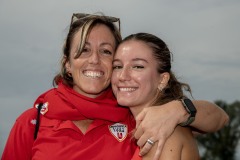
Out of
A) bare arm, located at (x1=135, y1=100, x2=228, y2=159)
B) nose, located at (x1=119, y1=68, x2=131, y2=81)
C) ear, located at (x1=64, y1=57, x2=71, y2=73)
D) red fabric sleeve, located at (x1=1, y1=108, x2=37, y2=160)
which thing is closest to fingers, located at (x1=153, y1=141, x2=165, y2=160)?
bare arm, located at (x1=135, y1=100, x2=228, y2=159)

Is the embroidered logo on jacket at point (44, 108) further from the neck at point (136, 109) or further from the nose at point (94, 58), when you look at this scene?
the neck at point (136, 109)

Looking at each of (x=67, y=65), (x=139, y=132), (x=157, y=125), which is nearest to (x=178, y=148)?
(x=157, y=125)

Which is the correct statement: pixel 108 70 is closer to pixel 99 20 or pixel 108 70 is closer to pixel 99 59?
pixel 99 59

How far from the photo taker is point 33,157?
15.0ft

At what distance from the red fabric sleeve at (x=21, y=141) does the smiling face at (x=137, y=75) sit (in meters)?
0.95

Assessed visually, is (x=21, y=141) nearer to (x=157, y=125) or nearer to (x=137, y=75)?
(x=137, y=75)

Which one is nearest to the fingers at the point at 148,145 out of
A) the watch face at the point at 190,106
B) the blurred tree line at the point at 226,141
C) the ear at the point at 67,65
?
the watch face at the point at 190,106

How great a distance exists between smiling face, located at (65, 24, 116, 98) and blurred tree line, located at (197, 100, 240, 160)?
38.5 meters

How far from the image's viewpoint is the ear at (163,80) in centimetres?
456

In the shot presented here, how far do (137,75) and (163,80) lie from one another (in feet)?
1.01

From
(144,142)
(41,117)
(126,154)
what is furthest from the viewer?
(41,117)

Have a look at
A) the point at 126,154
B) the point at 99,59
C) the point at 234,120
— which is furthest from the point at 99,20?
the point at 234,120

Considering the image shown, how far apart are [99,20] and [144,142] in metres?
1.62

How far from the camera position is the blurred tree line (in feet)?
139
